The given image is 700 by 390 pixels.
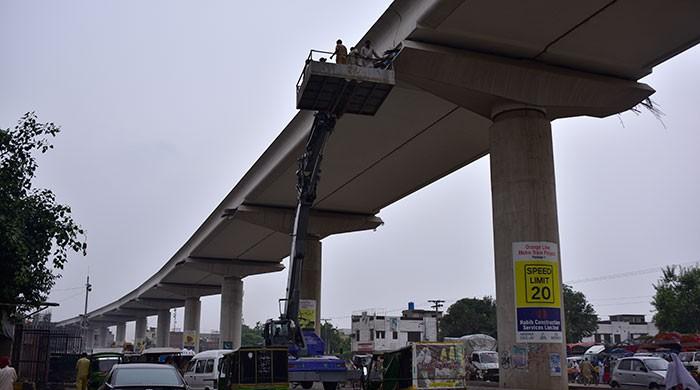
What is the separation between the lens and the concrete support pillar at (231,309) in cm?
6056

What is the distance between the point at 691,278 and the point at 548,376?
53196mm

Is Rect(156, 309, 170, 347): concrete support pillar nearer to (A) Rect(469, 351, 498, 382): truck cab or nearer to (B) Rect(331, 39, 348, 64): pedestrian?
(A) Rect(469, 351, 498, 382): truck cab

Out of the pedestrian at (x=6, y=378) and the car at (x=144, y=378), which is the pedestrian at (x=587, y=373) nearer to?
the car at (x=144, y=378)

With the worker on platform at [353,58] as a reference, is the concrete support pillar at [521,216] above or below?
below

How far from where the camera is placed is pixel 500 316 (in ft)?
66.1

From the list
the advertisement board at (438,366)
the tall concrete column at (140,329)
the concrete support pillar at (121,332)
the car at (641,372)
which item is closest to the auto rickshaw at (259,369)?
the advertisement board at (438,366)

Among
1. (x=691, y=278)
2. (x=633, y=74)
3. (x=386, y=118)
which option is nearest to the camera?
(x=633, y=74)

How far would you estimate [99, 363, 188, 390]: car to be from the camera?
12500mm

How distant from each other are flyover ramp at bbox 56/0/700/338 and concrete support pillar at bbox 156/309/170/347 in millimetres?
53744

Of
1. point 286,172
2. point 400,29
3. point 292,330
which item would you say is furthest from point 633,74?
point 286,172

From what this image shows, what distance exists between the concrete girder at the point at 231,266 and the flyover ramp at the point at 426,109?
645 cm

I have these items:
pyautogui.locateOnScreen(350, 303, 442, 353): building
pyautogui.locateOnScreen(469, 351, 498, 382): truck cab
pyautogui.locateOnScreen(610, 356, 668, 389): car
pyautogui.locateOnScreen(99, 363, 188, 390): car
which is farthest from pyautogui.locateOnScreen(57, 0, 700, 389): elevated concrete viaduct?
pyautogui.locateOnScreen(350, 303, 442, 353): building

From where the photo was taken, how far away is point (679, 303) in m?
64.8

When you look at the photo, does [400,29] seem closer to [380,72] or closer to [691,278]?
[380,72]
